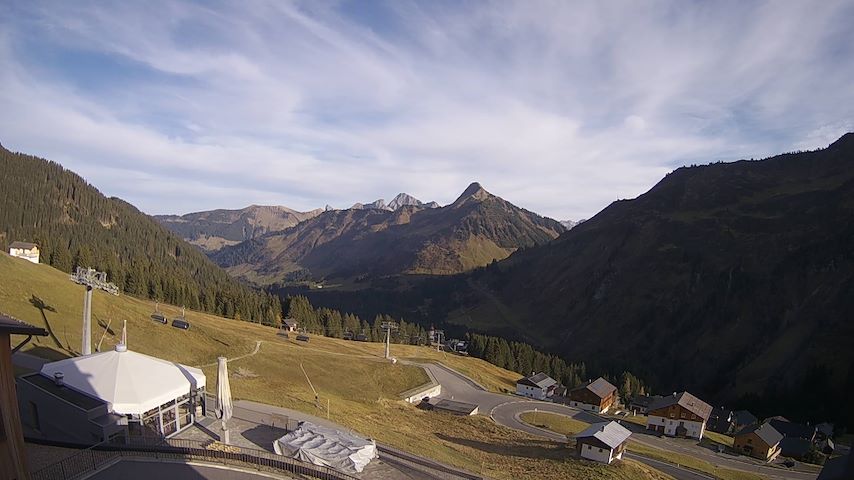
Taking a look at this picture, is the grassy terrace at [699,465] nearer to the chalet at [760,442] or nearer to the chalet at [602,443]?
the chalet at [760,442]

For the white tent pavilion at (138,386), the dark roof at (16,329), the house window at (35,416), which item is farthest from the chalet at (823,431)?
the dark roof at (16,329)

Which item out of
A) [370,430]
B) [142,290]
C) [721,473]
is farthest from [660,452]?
[142,290]

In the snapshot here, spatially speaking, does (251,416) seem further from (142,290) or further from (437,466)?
(142,290)

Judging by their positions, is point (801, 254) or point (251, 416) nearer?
point (251, 416)

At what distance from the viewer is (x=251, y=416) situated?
111ft

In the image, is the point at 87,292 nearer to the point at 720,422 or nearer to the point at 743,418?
the point at 720,422

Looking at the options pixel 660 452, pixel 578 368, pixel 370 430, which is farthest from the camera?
pixel 578 368

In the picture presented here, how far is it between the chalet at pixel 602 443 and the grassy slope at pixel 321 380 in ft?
4.48

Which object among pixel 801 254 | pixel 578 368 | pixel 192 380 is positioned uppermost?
pixel 801 254

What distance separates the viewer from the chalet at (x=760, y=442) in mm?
68625

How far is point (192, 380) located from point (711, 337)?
577 ft

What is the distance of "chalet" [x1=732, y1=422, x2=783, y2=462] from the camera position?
225ft

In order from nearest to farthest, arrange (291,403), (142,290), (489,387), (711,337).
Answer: (291,403)
(489,387)
(142,290)
(711,337)

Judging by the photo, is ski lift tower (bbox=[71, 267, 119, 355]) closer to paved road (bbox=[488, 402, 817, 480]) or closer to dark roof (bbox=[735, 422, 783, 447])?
paved road (bbox=[488, 402, 817, 480])
